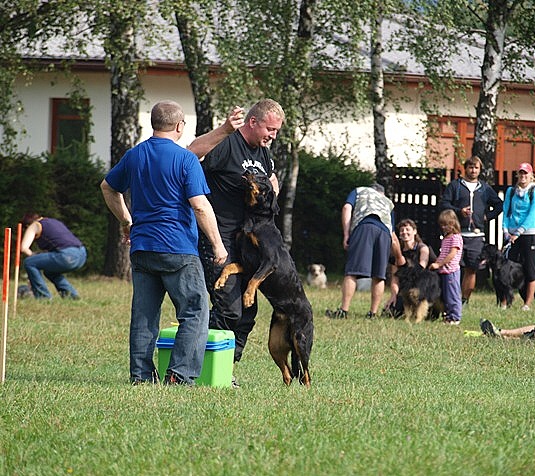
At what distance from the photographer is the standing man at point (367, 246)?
14913 mm

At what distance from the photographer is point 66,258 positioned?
16609 mm

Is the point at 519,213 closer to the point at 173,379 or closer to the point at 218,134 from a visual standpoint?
the point at 218,134

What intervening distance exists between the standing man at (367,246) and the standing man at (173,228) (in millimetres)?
6812

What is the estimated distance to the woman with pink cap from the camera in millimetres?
16438

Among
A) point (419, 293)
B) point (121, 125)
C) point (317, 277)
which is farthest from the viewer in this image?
point (317, 277)

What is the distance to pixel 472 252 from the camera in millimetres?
16859

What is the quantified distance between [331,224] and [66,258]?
8735 millimetres

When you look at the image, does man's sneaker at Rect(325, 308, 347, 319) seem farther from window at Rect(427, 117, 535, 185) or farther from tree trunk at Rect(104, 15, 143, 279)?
window at Rect(427, 117, 535, 185)

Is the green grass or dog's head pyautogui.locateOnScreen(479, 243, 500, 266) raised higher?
dog's head pyautogui.locateOnScreen(479, 243, 500, 266)

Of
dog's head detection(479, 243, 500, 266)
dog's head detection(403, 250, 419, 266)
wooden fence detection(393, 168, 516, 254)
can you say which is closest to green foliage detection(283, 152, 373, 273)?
wooden fence detection(393, 168, 516, 254)

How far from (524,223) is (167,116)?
31.1ft

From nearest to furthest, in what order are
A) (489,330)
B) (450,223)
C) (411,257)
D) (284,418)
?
1. (284,418)
2. (489,330)
3. (450,223)
4. (411,257)

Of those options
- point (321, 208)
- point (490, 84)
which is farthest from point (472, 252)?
point (321, 208)

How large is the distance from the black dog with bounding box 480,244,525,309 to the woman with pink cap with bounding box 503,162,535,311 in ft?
0.40
